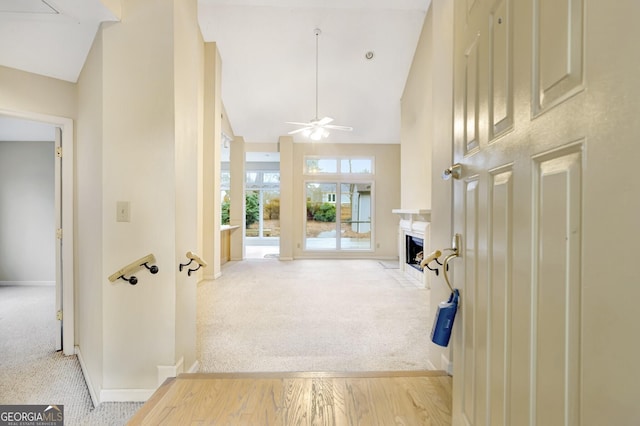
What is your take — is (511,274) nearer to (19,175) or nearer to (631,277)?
(631,277)

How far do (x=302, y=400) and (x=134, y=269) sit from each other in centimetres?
128

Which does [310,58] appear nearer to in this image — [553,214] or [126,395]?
[126,395]

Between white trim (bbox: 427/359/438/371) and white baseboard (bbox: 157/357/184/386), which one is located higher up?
white baseboard (bbox: 157/357/184/386)

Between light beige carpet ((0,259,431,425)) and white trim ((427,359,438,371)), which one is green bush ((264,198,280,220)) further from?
white trim ((427,359,438,371))

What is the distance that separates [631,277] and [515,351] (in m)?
0.45

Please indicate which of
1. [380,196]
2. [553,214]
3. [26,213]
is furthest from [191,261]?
[380,196]

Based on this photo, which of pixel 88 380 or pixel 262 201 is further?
pixel 262 201

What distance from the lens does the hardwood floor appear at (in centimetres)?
146

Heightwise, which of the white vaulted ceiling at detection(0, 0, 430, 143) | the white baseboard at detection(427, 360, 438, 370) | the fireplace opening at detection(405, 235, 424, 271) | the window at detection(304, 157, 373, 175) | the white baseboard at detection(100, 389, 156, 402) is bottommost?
the white baseboard at detection(100, 389, 156, 402)

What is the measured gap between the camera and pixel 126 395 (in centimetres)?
189

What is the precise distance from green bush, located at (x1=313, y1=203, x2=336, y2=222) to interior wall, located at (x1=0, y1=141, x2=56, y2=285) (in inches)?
197

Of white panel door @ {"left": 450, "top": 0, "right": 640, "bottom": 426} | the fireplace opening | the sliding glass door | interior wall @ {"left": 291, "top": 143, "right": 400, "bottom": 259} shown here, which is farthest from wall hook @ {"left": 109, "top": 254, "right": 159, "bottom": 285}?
the sliding glass door

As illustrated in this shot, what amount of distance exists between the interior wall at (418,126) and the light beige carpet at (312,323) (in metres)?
1.57

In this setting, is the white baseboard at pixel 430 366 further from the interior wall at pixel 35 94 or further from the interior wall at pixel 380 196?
the interior wall at pixel 380 196
